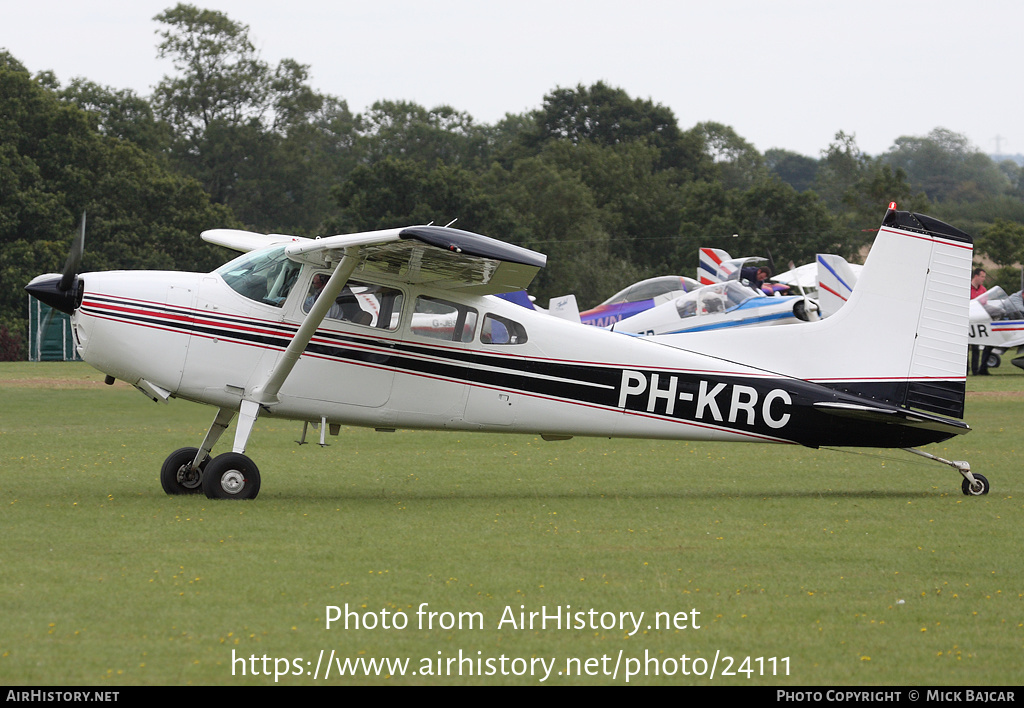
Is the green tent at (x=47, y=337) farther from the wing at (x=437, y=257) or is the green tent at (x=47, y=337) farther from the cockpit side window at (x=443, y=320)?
the wing at (x=437, y=257)

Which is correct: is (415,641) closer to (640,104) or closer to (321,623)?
(321,623)

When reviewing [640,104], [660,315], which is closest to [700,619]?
[660,315]

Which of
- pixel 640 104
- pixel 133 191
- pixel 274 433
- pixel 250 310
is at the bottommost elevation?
pixel 274 433

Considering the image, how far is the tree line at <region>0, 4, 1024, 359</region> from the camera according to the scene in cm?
5866

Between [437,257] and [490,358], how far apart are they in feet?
5.03

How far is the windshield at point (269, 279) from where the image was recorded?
37.8 ft

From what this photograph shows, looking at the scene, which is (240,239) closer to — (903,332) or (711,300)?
(903,332)

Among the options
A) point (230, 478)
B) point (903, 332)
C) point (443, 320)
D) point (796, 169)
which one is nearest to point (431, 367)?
point (443, 320)

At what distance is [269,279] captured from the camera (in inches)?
455

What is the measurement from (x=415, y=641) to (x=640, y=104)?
90.4 m

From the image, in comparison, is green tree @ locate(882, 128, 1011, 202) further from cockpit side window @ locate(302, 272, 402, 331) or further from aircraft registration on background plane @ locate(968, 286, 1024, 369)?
cockpit side window @ locate(302, 272, 402, 331)

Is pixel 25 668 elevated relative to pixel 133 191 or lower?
lower

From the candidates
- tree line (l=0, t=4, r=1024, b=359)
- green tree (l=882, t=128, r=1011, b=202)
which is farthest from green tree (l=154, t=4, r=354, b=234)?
green tree (l=882, t=128, r=1011, b=202)

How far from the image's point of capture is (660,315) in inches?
1155
